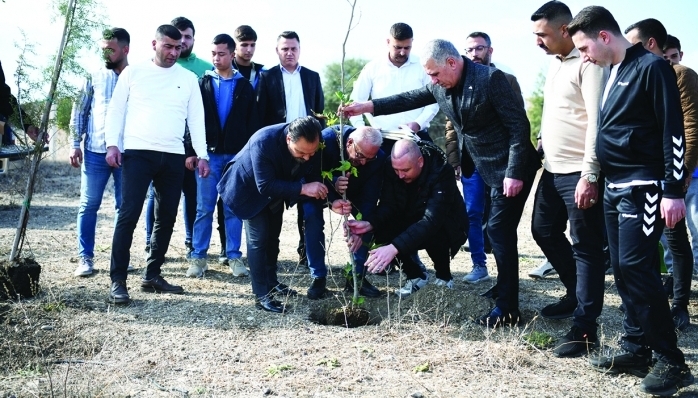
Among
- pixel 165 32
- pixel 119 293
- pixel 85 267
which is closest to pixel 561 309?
pixel 119 293

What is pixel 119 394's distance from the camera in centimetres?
410

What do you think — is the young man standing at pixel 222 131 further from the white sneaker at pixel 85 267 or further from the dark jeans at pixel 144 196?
the white sneaker at pixel 85 267

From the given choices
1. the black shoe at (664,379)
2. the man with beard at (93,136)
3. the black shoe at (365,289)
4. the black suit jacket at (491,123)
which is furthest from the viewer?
the man with beard at (93,136)

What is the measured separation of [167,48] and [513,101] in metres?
3.00

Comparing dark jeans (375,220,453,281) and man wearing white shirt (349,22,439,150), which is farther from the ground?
man wearing white shirt (349,22,439,150)

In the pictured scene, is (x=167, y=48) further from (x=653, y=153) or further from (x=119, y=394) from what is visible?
(x=653, y=153)

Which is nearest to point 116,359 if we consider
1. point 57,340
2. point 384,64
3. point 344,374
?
point 57,340

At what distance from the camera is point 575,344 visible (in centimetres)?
490

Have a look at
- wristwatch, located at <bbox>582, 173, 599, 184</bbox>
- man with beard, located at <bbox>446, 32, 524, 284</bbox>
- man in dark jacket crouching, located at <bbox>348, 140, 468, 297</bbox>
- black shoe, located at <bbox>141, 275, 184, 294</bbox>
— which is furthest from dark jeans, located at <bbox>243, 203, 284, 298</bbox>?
wristwatch, located at <bbox>582, 173, 599, 184</bbox>

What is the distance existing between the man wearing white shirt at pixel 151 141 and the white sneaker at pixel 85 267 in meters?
0.81

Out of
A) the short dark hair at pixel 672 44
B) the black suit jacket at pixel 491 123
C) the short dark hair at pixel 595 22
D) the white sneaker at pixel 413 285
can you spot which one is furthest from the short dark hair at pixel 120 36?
the short dark hair at pixel 672 44

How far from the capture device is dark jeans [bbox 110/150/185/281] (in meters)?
6.01

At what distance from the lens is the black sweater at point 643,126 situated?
4.04 meters

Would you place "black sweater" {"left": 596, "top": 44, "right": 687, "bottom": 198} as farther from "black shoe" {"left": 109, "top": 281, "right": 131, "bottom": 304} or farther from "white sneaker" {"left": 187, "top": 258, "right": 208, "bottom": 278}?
"white sneaker" {"left": 187, "top": 258, "right": 208, "bottom": 278}
